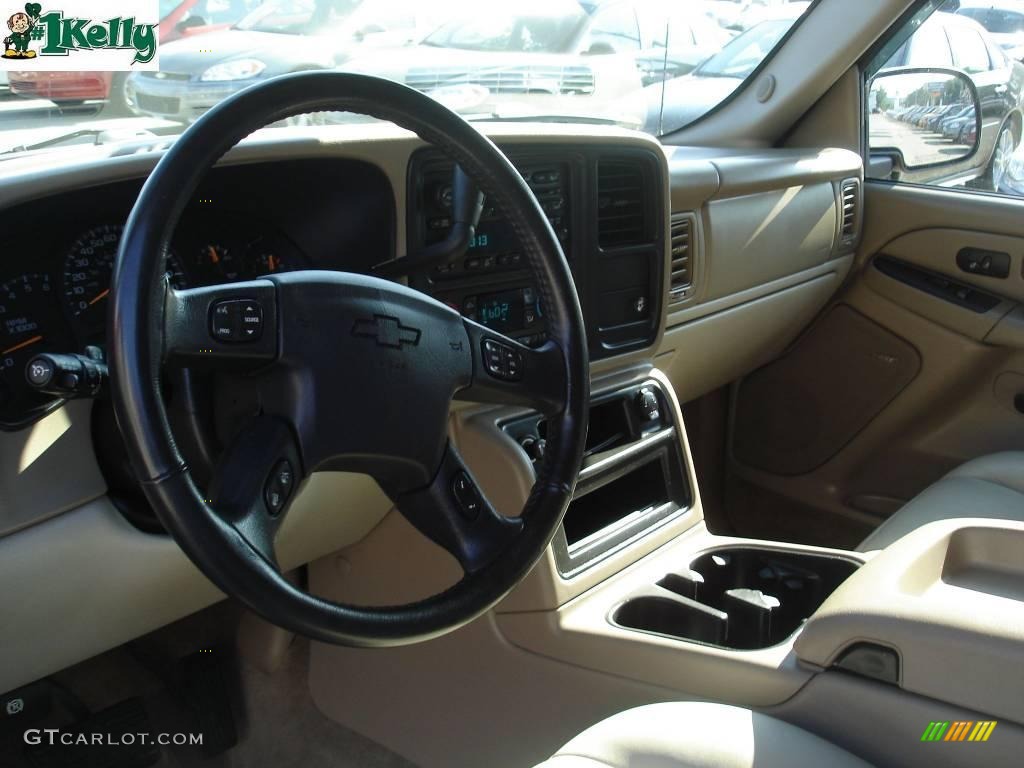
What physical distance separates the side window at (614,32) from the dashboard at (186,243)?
113 cm

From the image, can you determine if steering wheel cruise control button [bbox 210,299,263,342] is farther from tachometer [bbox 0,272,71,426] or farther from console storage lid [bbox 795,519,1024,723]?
console storage lid [bbox 795,519,1024,723]

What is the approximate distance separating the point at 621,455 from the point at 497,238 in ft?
1.49

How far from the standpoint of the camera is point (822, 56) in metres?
2.62

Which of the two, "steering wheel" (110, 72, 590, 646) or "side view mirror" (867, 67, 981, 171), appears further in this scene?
"side view mirror" (867, 67, 981, 171)

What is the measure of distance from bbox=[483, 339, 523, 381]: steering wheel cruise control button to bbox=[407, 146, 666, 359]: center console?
23 centimetres

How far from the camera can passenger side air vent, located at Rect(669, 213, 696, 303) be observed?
82.9 inches

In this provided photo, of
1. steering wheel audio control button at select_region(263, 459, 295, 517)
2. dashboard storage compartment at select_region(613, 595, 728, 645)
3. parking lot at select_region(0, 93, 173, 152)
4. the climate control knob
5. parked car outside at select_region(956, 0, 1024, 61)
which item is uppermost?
parked car outside at select_region(956, 0, 1024, 61)

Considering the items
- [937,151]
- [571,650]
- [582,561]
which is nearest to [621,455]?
[582,561]

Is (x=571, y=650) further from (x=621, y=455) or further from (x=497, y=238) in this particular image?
(x=497, y=238)

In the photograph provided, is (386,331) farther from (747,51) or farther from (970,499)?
(747,51)

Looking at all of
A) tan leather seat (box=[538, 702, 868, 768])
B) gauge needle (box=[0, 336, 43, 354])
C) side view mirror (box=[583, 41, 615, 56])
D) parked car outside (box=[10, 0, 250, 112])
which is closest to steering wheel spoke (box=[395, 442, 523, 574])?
tan leather seat (box=[538, 702, 868, 768])

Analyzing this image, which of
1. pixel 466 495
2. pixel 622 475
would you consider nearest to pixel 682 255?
pixel 622 475

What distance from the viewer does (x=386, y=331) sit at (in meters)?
1.07
